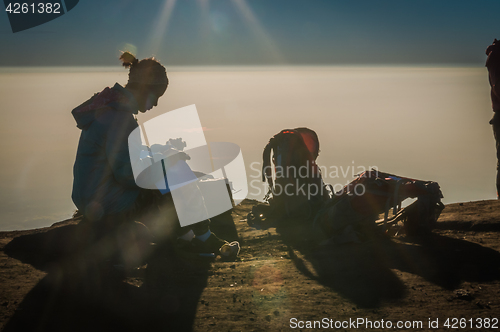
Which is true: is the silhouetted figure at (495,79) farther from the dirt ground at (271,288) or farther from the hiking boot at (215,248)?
the hiking boot at (215,248)

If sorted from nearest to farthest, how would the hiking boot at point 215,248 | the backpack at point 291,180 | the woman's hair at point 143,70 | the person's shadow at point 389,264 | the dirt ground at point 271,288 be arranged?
the dirt ground at point 271,288, the person's shadow at point 389,264, the woman's hair at point 143,70, the hiking boot at point 215,248, the backpack at point 291,180

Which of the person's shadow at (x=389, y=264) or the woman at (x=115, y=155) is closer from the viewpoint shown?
the person's shadow at (x=389, y=264)

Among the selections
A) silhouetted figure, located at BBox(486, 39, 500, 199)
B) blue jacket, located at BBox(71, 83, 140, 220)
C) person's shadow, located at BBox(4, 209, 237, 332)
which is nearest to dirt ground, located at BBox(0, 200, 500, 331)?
person's shadow, located at BBox(4, 209, 237, 332)

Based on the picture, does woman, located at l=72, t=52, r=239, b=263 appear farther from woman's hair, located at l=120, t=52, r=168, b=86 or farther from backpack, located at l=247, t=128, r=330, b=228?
backpack, located at l=247, t=128, r=330, b=228

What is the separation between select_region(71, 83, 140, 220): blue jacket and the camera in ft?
11.5

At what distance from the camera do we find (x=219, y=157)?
27.3 ft

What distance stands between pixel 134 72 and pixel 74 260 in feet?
6.34

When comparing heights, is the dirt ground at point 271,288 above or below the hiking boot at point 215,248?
below

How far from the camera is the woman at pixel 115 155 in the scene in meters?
3.50

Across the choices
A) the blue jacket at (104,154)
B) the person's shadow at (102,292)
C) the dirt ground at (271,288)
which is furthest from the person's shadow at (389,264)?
the blue jacket at (104,154)

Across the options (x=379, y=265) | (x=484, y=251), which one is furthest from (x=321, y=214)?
(x=484, y=251)

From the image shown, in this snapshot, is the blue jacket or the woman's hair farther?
the woman's hair

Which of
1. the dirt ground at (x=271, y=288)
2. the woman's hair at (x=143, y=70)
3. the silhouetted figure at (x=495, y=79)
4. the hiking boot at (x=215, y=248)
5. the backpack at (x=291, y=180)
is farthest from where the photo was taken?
the backpack at (x=291, y=180)

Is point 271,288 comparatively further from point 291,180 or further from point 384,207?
point 291,180
